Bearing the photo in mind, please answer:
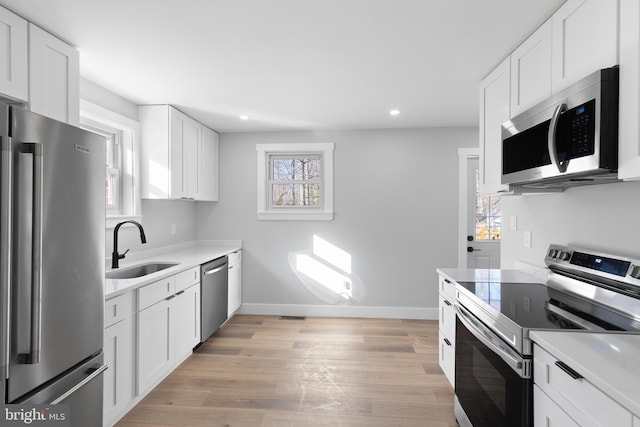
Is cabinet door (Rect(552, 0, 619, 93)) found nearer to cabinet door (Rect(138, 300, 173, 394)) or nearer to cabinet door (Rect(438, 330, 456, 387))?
cabinet door (Rect(438, 330, 456, 387))

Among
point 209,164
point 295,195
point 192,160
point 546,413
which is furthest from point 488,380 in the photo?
point 209,164

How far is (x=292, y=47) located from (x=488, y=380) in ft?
7.11

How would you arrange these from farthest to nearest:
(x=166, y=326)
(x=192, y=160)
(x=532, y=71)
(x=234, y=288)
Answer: (x=234, y=288)
(x=192, y=160)
(x=166, y=326)
(x=532, y=71)

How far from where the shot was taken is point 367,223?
171 inches

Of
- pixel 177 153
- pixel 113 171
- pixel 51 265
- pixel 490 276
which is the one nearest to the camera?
pixel 51 265

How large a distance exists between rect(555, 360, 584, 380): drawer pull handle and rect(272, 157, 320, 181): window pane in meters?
3.59

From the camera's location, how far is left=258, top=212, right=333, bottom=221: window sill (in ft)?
14.4

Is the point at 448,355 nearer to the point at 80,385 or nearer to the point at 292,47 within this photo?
the point at 80,385

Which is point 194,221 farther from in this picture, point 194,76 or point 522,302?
point 522,302

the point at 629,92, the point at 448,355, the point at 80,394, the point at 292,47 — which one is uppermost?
the point at 292,47

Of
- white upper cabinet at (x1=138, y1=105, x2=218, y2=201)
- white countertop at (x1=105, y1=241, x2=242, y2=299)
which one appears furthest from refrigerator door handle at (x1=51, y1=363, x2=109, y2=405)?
white upper cabinet at (x1=138, y1=105, x2=218, y2=201)

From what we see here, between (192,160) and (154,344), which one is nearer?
(154,344)

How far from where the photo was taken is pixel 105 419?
202 centimetres

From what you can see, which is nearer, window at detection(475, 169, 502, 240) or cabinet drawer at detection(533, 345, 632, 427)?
cabinet drawer at detection(533, 345, 632, 427)
